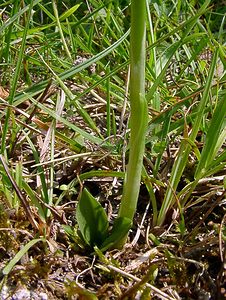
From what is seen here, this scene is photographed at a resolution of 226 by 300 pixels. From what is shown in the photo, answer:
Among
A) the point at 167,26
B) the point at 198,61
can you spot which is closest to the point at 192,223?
the point at 198,61

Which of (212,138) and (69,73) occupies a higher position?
(69,73)

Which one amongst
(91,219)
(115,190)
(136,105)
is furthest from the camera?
(115,190)

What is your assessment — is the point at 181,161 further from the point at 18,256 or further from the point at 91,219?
the point at 18,256

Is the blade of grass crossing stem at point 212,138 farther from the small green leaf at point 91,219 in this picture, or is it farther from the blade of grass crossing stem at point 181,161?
the small green leaf at point 91,219

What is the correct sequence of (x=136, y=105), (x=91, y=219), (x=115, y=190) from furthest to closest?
(x=115, y=190) < (x=91, y=219) < (x=136, y=105)

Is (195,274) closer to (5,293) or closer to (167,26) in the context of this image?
(5,293)

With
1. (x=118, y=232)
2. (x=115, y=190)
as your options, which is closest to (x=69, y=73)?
(x=115, y=190)
